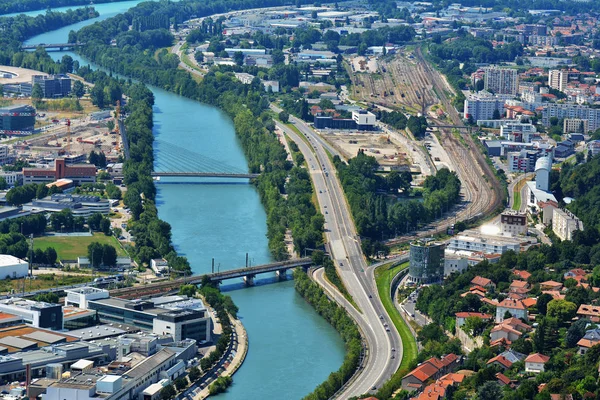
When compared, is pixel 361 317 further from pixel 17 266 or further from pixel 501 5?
pixel 501 5

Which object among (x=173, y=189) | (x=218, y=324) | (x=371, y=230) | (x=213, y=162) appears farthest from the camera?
(x=213, y=162)

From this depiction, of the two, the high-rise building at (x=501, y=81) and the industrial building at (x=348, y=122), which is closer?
the industrial building at (x=348, y=122)

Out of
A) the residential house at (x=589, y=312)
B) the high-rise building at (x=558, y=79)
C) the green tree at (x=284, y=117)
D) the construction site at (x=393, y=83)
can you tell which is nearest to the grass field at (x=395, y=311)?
the residential house at (x=589, y=312)

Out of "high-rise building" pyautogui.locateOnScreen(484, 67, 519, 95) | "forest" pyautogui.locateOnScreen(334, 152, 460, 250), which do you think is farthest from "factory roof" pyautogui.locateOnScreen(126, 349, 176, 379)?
"high-rise building" pyautogui.locateOnScreen(484, 67, 519, 95)

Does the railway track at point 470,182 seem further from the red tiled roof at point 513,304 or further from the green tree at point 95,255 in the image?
the red tiled roof at point 513,304

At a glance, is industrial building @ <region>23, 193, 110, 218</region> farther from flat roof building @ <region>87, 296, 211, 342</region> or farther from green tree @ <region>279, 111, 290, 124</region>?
green tree @ <region>279, 111, 290, 124</region>

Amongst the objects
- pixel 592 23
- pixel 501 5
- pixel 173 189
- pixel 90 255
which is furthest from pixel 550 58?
pixel 90 255
